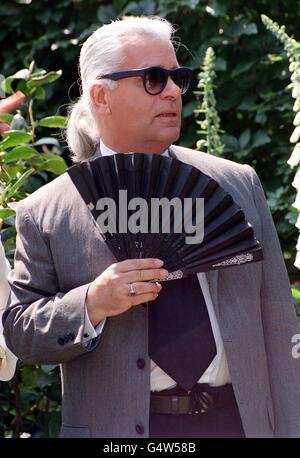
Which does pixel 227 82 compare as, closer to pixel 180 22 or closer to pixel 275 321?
pixel 180 22

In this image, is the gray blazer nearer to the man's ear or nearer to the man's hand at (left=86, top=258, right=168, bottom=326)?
the man's hand at (left=86, top=258, right=168, bottom=326)

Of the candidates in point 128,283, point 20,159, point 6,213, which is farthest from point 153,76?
point 20,159

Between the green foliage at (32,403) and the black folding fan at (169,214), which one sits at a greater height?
the black folding fan at (169,214)

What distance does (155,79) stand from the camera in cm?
311

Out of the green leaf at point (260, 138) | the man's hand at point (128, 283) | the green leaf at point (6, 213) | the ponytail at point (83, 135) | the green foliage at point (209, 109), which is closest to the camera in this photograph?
the man's hand at point (128, 283)

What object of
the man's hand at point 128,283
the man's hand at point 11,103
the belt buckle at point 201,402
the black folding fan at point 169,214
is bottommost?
the belt buckle at point 201,402

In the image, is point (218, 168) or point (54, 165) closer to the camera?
point (218, 168)

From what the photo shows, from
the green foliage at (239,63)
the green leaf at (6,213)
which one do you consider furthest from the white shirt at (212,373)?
the green foliage at (239,63)

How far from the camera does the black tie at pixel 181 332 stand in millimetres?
2957

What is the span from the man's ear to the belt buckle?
0.86 metres

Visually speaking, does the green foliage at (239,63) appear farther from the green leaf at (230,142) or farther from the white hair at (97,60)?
the white hair at (97,60)

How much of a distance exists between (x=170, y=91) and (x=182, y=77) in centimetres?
12

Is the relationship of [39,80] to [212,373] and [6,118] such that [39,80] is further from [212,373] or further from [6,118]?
[212,373]

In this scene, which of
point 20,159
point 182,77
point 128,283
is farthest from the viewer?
point 20,159
